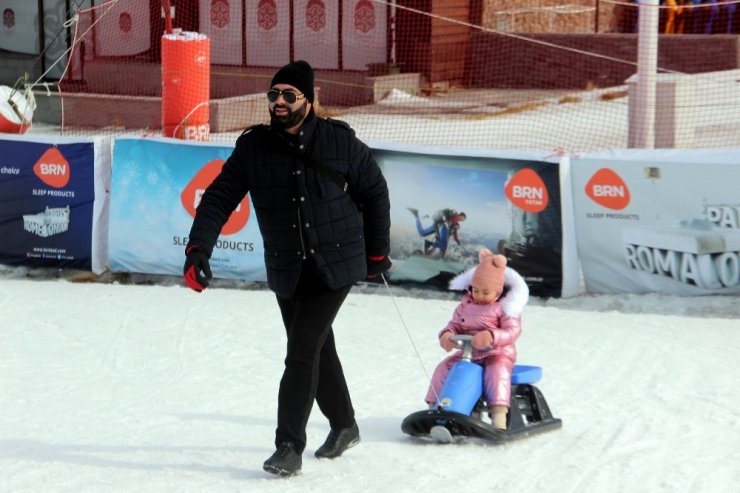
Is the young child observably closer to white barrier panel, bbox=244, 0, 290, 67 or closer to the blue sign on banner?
the blue sign on banner

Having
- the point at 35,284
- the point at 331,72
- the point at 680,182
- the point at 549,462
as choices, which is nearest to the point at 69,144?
the point at 35,284

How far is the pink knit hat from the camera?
6.14 m

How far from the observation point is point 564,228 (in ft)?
32.2

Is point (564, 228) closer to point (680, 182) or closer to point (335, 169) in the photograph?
point (680, 182)

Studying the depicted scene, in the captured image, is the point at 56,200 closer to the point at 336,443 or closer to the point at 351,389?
the point at 351,389

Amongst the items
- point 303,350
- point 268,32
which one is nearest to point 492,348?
point 303,350

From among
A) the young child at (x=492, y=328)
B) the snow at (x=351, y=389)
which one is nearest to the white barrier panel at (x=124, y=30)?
the snow at (x=351, y=389)

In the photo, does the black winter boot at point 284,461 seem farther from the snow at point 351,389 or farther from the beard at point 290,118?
the beard at point 290,118

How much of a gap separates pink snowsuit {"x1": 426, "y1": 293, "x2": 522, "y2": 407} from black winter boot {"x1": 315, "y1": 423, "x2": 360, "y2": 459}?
0.51 metres

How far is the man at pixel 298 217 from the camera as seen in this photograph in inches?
215

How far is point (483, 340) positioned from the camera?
5.99m

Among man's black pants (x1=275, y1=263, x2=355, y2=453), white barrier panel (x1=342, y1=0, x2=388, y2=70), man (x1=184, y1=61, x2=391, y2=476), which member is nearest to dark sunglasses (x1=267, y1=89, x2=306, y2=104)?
man (x1=184, y1=61, x2=391, y2=476)

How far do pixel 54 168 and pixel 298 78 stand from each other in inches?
229

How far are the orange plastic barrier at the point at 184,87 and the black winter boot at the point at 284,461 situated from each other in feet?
26.6
